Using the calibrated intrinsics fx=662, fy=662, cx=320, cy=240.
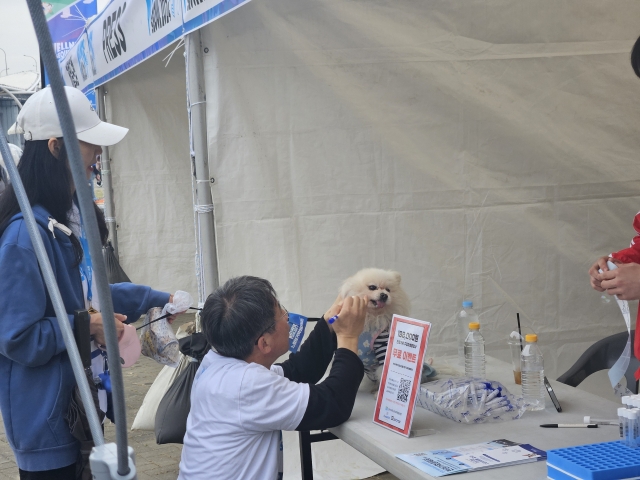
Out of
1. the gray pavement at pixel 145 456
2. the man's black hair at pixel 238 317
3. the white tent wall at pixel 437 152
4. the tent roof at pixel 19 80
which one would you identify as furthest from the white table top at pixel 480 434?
the tent roof at pixel 19 80

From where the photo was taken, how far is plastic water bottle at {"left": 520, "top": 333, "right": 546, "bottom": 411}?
204cm

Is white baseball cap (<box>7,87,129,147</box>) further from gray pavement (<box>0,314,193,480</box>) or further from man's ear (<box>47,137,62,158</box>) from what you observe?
gray pavement (<box>0,314,193,480</box>)

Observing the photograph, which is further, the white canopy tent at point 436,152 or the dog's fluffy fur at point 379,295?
the white canopy tent at point 436,152

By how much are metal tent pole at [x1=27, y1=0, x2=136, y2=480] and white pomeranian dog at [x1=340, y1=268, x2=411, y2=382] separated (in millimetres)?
1594

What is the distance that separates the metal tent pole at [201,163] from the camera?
296cm

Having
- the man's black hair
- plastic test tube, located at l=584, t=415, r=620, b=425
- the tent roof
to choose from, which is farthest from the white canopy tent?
→ the tent roof

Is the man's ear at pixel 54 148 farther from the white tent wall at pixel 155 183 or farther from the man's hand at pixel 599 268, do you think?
the white tent wall at pixel 155 183

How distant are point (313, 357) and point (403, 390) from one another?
1.50 feet

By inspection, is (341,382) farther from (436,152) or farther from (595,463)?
(436,152)

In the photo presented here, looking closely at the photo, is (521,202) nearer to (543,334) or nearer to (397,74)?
(543,334)

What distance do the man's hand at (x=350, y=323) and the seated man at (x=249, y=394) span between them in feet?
0.22

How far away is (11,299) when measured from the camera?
1671 millimetres

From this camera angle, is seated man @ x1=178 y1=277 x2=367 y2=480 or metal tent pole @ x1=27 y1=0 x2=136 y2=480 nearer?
metal tent pole @ x1=27 y1=0 x2=136 y2=480

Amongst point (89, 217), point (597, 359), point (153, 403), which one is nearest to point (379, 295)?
point (597, 359)
